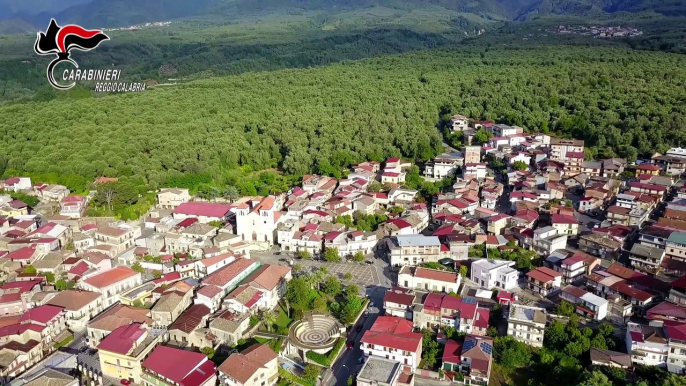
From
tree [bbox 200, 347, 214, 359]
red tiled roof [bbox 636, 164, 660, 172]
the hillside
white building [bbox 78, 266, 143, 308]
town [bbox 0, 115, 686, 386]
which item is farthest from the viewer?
the hillside

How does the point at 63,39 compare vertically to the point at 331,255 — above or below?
above

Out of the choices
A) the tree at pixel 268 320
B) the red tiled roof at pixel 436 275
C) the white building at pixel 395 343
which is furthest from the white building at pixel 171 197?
the white building at pixel 395 343

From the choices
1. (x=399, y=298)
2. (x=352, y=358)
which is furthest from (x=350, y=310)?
(x=352, y=358)

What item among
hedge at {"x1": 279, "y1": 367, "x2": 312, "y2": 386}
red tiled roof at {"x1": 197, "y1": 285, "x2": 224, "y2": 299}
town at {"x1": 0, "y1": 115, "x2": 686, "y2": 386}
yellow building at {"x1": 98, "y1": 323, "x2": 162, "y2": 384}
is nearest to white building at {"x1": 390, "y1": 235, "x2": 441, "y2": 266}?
town at {"x1": 0, "y1": 115, "x2": 686, "y2": 386}

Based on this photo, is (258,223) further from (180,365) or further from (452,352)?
(452,352)

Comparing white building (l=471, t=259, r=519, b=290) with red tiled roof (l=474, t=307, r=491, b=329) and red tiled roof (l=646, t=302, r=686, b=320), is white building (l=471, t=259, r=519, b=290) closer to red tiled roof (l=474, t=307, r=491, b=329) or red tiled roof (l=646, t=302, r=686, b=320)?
red tiled roof (l=474, t=307, r=491, b=329)

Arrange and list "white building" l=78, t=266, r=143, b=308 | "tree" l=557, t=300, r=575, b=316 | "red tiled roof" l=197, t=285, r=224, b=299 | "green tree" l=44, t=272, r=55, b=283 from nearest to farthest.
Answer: "tree" l=557, t=300, r=575, b=316 → "red tiled roof" l=197, t=285, r=224, b=299 → "white building" l=78, t=266, r=143, b=308 → "green tree" l=44, t=272, r=55, b=283
